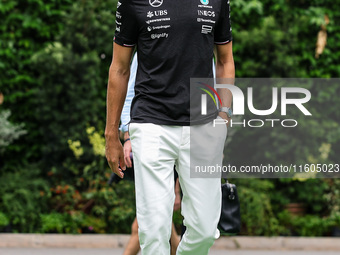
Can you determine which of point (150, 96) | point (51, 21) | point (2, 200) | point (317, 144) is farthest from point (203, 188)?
point (51, 21)

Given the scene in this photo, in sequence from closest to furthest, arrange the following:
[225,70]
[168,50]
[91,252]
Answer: [168,50], [225,70], [91,252]

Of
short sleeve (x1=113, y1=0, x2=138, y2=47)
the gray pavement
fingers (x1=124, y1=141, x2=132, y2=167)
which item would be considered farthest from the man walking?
the gray pavement

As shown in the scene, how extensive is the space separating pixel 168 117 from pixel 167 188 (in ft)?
1.26

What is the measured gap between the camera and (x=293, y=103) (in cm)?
846

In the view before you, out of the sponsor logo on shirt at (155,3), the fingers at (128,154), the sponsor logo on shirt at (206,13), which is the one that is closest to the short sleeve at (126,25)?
the sponsor logo on shirt at (155,3)

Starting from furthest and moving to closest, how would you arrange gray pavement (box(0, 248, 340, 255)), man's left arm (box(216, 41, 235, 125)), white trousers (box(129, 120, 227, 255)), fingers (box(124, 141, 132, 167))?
gray pavement (box(0, 248, 340, 255)) → fingers (box(124, 141, 132, 167)) → man's left arm (box(216, 41, 235, 125)) → white trousers (box(129, 120, 227, 255))

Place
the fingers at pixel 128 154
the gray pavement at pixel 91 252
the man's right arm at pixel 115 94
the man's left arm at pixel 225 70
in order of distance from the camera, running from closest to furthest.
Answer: the man's right arm at pixel 115 94, the man's left arm at pixel 225 70, the fingers at pixel 128 154, the gray pavement at pixel 91 252

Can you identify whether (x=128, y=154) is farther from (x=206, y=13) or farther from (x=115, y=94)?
(x=206, y=13)

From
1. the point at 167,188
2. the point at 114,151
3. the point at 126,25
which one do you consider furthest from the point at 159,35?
the point at 167,188

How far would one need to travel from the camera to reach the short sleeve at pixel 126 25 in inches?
141

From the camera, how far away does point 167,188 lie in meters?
3.55

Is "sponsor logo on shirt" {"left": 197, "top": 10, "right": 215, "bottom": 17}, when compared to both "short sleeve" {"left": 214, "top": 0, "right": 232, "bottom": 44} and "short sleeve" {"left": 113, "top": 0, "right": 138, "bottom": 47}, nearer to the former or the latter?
"short sleeve" {"left": 214, "top": 0, "right": 232, "bottom": 44}

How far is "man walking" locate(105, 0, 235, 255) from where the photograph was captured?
352 centimetres

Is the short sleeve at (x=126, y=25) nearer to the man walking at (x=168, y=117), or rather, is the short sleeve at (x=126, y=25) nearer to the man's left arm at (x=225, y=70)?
the man walking at (x=168, y=117)
